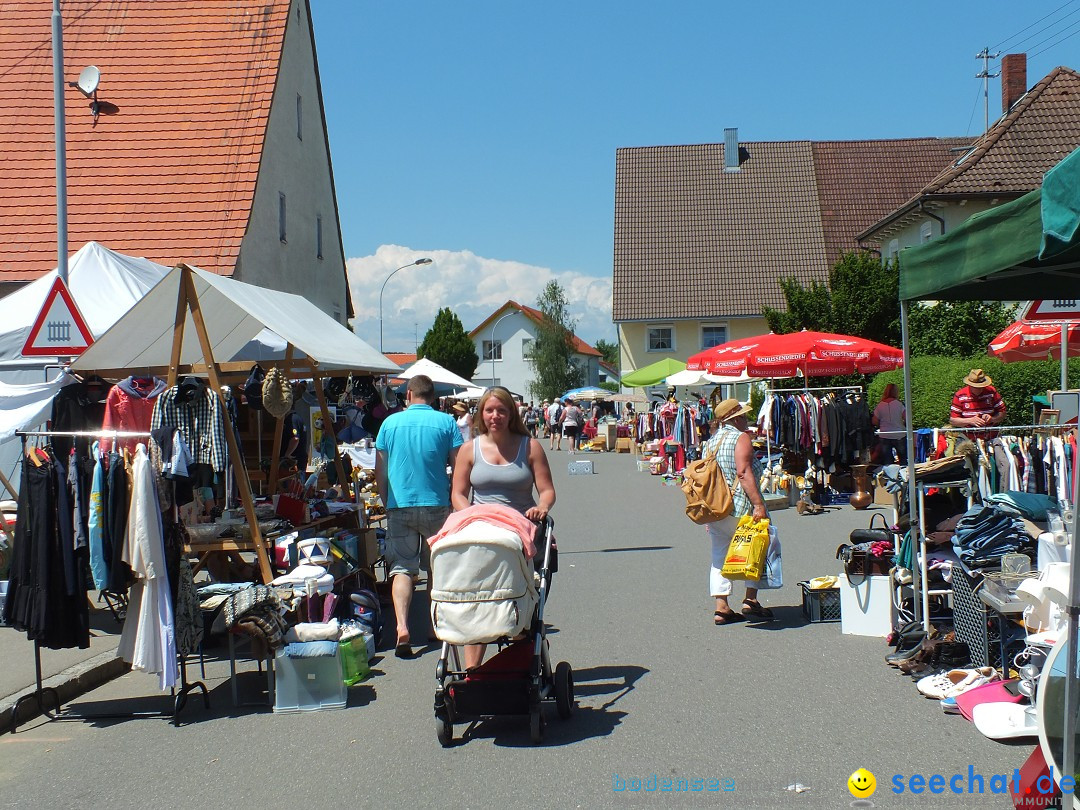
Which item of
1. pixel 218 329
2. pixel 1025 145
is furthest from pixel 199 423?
pixel 1025 145

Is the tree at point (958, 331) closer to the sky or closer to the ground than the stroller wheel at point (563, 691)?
closer to the sky

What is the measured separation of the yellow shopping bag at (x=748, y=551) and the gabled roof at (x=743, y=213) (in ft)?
123

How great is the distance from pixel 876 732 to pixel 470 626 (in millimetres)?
2180

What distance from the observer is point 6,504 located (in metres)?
10.2

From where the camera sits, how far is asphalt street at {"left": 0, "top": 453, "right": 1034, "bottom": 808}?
4.86m

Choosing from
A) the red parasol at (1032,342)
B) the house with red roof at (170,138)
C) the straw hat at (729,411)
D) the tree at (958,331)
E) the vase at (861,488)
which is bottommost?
the vase at (861,488)

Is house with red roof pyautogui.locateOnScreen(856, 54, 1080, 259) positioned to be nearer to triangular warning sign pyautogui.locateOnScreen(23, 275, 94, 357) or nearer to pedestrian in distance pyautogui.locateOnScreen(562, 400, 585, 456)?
pedestrian in distance pyautogui.locateOnScreen(562, 400, 585, 456)

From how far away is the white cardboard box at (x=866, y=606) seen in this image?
24.8 feet

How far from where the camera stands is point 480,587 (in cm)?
536

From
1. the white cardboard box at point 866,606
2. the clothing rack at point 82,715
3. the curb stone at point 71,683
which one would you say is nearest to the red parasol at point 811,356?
the white cardboard box at point 866,606

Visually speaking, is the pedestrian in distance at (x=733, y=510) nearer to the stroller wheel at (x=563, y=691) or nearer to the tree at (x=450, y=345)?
the stroller wheel at (x=563, y=691)

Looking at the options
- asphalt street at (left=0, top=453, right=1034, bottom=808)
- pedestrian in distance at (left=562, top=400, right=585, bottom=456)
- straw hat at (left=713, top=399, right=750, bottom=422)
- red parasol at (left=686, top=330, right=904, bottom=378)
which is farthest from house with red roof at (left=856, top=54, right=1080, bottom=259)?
asphalt street at (left=0, top=453, right=1034, bottom=808)

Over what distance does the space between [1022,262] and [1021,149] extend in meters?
28.5

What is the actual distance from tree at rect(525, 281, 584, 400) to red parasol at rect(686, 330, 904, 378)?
60350 millimetres
